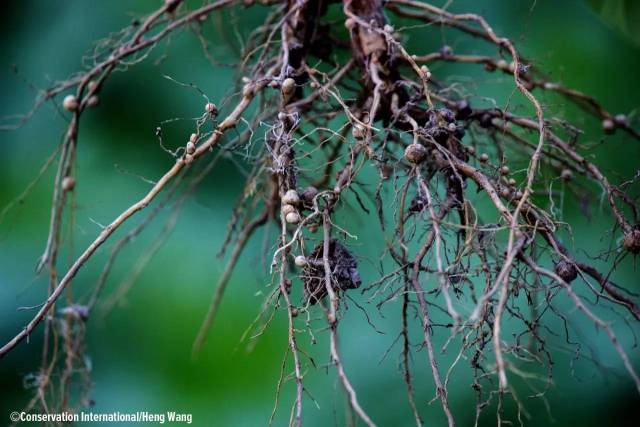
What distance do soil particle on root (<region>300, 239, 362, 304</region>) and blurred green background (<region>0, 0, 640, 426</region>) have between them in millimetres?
565

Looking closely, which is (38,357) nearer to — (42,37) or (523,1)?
(42,37)

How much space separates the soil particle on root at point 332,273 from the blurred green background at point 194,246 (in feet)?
1.85

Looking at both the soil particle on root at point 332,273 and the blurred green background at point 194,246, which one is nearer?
the soil particle on root at point 332,273

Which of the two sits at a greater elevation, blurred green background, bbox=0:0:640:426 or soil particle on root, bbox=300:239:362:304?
blurred green background, bbox=0:0:640:426

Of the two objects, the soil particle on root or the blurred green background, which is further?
the blurred green background

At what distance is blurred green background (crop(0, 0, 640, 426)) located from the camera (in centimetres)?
131

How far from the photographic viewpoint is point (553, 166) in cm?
90

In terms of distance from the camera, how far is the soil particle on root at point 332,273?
24.1 inches

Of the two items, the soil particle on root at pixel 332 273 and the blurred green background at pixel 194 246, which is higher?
the blurred green background at pixel 194 246

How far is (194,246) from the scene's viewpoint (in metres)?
1.41

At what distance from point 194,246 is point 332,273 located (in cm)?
85

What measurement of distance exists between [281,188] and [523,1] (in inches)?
43.0

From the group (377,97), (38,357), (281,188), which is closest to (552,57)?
(377,97)

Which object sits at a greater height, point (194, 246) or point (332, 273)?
point (194, 246)
